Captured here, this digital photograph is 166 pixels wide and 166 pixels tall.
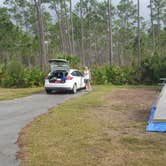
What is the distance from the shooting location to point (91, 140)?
7.99 metres

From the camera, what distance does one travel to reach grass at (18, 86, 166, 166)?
6504 mm

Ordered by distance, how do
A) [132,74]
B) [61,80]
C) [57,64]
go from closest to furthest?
[61,80], [57,64], [132,74]

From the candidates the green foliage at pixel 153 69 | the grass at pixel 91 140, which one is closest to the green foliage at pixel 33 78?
the green foliage at pixel 153 69

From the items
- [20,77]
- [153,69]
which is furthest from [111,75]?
[20,77]

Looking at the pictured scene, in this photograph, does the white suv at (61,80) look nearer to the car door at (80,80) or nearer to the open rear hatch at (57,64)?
the car door at (80,80)

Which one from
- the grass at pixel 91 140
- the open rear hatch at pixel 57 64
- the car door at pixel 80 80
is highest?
the open rear hatch at pixel 57 64

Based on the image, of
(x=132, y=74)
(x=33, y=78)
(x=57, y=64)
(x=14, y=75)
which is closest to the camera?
(x=57, y=64)

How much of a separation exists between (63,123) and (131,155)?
3.66 metres

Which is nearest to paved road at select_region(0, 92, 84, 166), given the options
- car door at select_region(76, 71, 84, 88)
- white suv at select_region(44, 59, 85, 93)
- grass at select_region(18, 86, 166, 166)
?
grass at select_region(18, 86, 166, 166)

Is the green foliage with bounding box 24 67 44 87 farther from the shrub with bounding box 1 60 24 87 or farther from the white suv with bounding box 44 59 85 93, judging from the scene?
the white suv with bounding box 44 59 85 93

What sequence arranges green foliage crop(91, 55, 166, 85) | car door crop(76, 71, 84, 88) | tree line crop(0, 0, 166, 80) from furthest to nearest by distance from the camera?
tree line crop(0, 0, 166, 80)
green foliage crop(91, 55, 166, 85)
car door crop(76, 71, 84, 88)

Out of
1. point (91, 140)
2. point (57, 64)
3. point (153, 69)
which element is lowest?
point (91, 140)

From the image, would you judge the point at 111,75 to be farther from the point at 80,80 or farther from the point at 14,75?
the point at 14,75

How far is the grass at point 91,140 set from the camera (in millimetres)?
6504
